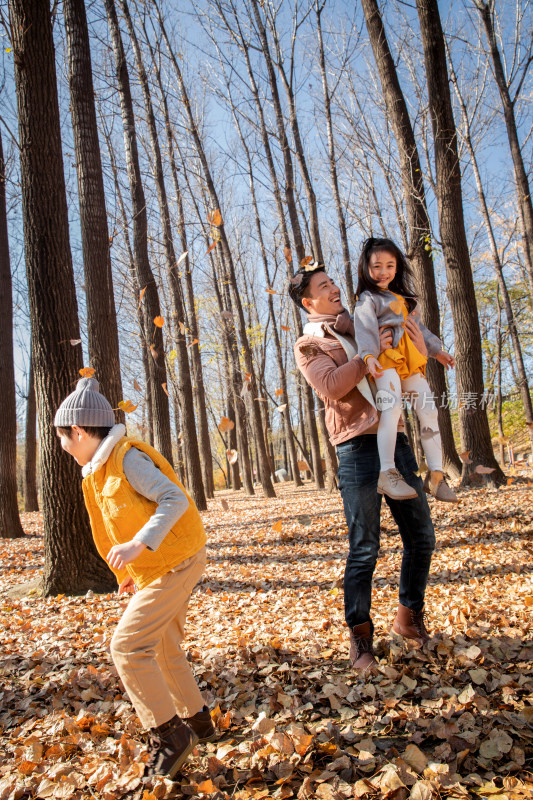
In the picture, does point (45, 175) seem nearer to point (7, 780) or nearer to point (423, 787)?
point (7, 780)

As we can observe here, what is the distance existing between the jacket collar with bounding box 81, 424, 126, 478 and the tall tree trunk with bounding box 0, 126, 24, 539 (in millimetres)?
8426

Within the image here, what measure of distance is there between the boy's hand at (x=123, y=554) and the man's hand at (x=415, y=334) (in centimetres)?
179

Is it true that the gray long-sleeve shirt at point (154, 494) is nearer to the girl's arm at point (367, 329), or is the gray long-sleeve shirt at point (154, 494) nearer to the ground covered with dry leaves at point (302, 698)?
the ground covered with dry leaves at point (302, 698)

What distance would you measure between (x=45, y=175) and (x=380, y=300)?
439 cm

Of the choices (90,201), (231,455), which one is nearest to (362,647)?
(90,201)

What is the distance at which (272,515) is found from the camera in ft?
33.2

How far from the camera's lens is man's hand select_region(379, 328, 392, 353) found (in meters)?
2.67

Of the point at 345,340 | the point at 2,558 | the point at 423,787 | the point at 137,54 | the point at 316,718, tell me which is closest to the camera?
the point at 423,787

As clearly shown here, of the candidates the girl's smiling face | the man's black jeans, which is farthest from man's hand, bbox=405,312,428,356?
the man's black jeans

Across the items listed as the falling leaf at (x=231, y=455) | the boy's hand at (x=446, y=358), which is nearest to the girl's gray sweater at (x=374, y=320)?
the boy's hand at (x=446, y=358)

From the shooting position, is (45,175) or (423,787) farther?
(45,175)

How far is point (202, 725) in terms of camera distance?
240 cm

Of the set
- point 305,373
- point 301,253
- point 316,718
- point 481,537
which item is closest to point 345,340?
point 305,373

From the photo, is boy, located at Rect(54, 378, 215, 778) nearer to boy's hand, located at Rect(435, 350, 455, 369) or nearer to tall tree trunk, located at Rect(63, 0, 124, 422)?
boy's hand, located at Rect(435, 350, 455, 369)
